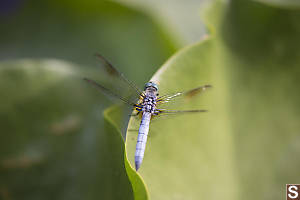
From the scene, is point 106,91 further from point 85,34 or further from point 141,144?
point 85,34

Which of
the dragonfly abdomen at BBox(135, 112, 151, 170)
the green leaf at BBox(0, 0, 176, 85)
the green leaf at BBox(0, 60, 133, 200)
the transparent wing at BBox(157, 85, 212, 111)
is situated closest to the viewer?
the dragonfly abdomen at BBox(135, 112, 151, 170)

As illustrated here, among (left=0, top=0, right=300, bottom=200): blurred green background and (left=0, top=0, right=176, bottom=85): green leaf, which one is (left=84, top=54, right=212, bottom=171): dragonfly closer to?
(left=0, top=0, right=300, bottom=200): blurred green background

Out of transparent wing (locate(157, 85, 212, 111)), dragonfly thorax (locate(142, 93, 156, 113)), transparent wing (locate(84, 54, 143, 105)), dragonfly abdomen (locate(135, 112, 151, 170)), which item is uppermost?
transparent wing (locate(84, 54, 143, 105))

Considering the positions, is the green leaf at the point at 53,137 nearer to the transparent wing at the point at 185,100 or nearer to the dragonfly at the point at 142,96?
the dragonfly at the point at 142,96

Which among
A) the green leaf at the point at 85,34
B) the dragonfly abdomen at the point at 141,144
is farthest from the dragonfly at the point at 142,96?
the green leaf at the point at 85,34

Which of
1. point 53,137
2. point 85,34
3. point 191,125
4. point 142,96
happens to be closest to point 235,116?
point 191,125

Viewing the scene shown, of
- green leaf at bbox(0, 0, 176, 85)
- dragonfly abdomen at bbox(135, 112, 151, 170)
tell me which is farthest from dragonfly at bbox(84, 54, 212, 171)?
green leaf at bbox(0, 0, 176, 85)

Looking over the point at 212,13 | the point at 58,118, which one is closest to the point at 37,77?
the point at 58,118
